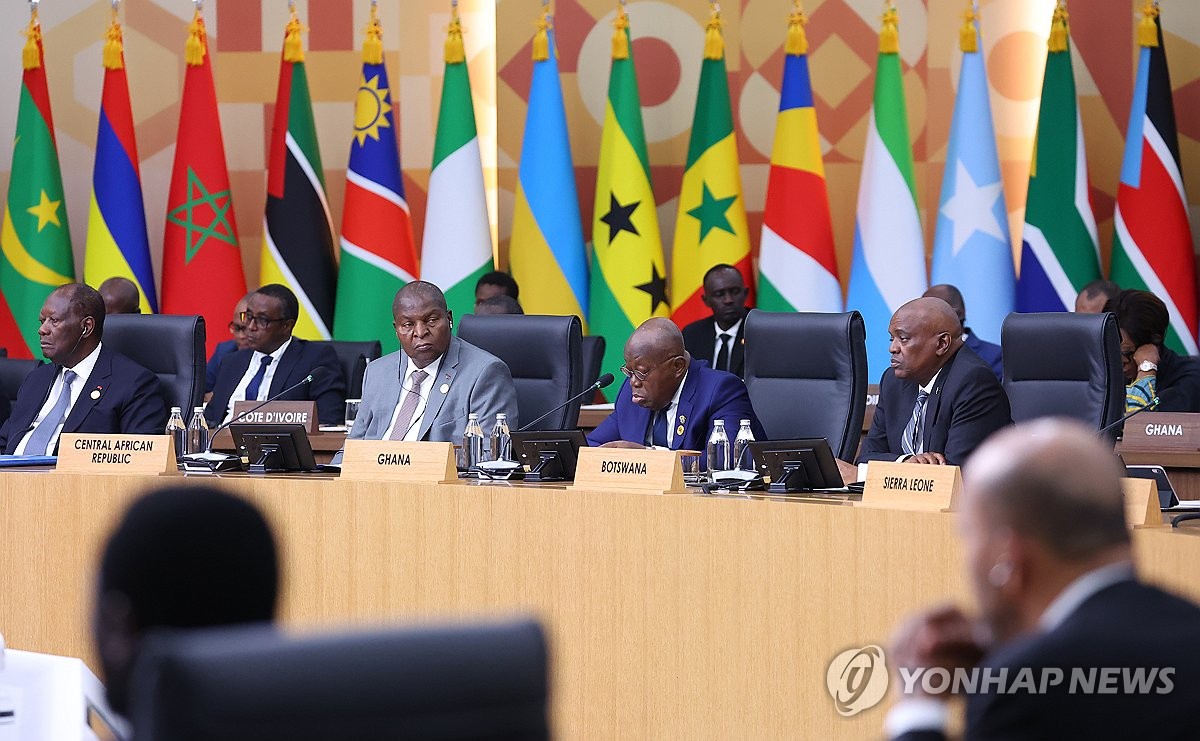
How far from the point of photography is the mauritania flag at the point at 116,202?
8.00 meters

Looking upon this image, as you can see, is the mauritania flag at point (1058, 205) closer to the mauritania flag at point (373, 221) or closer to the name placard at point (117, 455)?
the mauritania flag at point (373, 221)

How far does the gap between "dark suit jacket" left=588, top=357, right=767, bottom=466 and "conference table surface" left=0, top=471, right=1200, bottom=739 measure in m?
1.22

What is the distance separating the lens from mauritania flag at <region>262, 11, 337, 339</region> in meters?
7.90

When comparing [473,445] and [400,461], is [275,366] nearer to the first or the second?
[473,445]

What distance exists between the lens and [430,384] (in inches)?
208

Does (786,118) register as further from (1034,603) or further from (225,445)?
(1034,603)

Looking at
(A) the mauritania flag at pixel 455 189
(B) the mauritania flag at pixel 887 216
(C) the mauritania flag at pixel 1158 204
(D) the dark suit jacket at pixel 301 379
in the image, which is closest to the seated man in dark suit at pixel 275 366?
(D) the dark suit jacket at pixel 301 379

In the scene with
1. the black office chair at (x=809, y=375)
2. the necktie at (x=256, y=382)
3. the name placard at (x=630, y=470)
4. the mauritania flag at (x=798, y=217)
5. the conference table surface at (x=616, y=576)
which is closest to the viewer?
the conference table surface at (x=616, y=576)

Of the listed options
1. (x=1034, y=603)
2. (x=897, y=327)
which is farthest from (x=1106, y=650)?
(x=897, y=327)

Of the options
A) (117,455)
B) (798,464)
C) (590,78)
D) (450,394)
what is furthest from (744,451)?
(590,78)

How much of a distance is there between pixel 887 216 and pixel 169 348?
141 inches

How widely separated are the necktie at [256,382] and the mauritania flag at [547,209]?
1.51m

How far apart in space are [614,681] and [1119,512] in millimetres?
2265

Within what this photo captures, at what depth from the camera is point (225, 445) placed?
6.00 m
